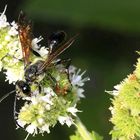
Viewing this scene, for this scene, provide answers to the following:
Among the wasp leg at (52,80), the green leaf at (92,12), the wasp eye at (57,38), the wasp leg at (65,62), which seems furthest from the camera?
the green leaf at (92,12)

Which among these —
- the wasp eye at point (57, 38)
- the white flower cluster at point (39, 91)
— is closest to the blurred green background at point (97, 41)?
A: the wasp eye at point (57, 38)

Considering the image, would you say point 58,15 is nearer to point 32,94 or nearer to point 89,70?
point 89,70

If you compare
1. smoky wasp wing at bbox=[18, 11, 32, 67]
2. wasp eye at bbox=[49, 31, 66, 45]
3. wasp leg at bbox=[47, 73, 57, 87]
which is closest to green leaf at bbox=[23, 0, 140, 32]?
wasp eye at bbox=[49, 31, 66, 45]

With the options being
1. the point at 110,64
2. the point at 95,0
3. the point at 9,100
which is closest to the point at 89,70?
the point at 110,64

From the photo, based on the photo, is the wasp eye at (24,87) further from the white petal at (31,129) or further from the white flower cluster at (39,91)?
the white petal at (31,129)

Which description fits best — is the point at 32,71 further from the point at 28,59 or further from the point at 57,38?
the point at 57,38
